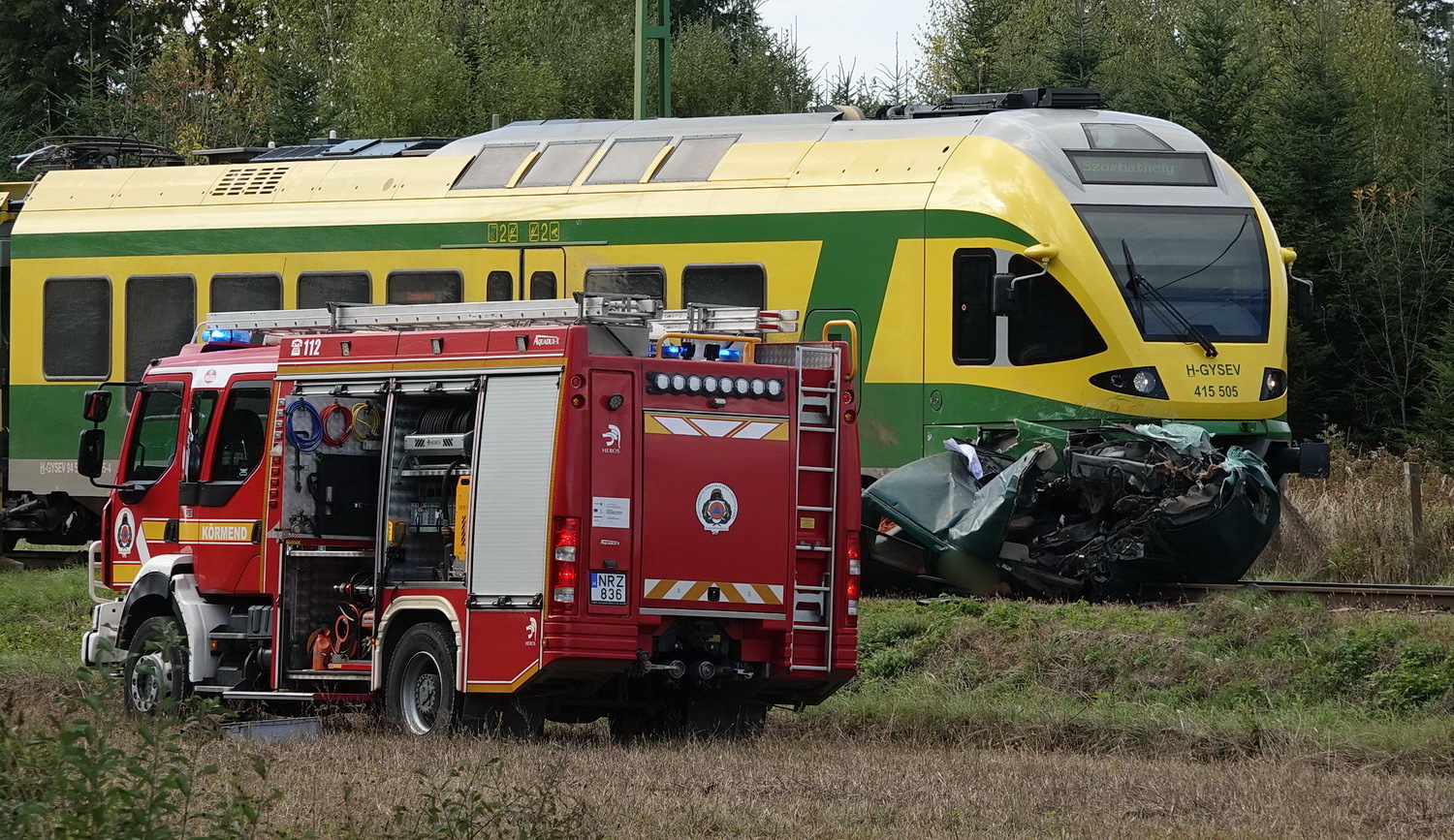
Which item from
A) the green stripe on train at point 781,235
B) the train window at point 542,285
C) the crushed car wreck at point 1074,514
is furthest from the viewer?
the train window at point 542,285

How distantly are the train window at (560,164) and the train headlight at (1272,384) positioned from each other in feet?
21.4

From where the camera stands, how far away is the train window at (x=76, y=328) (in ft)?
72.0

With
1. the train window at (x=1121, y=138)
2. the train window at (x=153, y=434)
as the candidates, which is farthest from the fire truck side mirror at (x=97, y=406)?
the train window at (x=1121, y=138)

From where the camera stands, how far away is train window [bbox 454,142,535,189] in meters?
20.2

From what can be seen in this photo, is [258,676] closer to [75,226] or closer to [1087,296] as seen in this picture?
[1087,296]

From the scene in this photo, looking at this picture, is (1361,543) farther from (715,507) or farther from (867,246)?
(715,507)

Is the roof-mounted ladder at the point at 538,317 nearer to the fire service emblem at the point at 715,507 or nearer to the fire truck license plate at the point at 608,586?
the fire service emblem at the point at 715,507

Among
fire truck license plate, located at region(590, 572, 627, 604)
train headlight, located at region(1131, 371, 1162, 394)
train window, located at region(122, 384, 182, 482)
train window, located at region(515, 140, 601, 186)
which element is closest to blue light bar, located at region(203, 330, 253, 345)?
train window, located at region(122, 384, 182, 482)

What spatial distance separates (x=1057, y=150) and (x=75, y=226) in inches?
412

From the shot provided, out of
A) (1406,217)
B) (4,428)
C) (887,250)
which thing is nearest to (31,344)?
(4,428)

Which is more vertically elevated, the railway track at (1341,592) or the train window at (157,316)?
the train window at (157,316)

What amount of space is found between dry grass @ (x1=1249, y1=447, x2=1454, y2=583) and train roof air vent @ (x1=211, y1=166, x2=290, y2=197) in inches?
404

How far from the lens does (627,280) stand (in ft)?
62.9

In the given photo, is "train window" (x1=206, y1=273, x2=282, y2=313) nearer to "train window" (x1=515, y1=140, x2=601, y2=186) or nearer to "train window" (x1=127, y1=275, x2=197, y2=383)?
"train window" (x1=127, y1=275, x2=197, y2=383)
